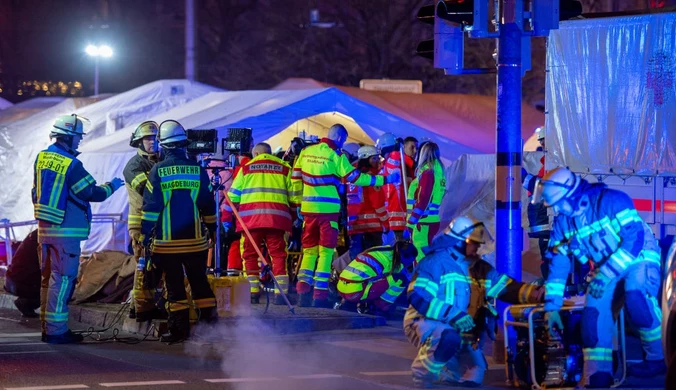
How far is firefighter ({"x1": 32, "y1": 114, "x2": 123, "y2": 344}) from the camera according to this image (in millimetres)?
11742

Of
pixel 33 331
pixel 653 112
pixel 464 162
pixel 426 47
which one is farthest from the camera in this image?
pixel 464 162

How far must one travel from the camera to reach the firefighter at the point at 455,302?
9039mm

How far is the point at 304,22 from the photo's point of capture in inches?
1444

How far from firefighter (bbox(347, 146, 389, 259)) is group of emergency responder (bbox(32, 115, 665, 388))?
14mm

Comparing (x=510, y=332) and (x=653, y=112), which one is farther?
(x=653, y=112)

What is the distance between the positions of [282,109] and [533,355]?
387 inches

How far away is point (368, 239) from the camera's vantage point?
14.5m

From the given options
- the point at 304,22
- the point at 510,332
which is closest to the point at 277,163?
the point at 510,332

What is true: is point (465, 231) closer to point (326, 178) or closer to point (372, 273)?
point (372, 273)

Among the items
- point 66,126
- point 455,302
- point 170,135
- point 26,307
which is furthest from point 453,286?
point 26,307

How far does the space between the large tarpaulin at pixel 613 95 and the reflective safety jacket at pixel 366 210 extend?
2221mm

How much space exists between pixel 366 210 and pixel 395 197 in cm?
61

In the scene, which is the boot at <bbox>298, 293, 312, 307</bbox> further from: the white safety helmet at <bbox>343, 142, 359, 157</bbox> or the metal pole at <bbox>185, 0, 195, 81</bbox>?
the metal pole at <bbox>185, 0, 195, 81</bbox>

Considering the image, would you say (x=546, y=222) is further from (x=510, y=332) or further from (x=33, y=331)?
(x=33, y=331)
